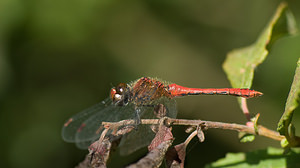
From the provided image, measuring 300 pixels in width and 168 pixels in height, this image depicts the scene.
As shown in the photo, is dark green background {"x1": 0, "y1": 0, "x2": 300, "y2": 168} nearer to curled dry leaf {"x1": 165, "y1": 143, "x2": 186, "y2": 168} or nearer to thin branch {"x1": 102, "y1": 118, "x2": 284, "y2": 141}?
thin branch {"x1": 102, "y1": 118, "x2": 284, "y2": 141}

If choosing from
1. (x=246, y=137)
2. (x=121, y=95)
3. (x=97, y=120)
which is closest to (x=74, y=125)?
(x=97, y=120)

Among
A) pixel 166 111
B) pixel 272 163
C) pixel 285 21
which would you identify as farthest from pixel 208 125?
pixel 285 21

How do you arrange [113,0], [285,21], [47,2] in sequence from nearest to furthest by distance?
1. [285,21]
2. [47,2]
3. [113,0]

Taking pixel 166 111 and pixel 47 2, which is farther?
pixel 47 2

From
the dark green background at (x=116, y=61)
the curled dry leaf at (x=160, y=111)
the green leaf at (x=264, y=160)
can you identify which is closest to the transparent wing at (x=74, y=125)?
the curled dry leaf at (x=160, y=111)

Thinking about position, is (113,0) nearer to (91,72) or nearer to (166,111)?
(91,72)

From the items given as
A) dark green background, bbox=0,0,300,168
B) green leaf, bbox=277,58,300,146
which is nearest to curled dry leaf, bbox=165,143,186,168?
green leaf, bbox=277,58,300,146
